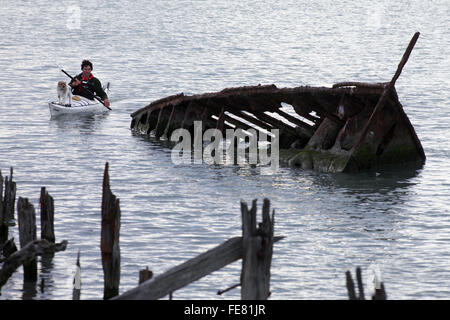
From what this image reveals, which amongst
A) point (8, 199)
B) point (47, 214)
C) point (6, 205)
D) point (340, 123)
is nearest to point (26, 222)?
point (47, 214)

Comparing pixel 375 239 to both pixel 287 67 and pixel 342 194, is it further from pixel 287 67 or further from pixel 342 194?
pixel 287 67

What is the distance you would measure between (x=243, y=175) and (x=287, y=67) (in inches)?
1590

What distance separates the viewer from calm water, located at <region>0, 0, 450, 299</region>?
787 inches

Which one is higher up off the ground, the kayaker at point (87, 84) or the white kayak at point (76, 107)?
the kayaker at point (87, 84)

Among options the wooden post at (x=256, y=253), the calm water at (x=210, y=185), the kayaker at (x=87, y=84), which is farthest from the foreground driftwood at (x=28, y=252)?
the kayaker at (x=87, y=84)

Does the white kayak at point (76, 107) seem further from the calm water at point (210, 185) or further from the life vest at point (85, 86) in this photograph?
the calm water at point (210, 185)

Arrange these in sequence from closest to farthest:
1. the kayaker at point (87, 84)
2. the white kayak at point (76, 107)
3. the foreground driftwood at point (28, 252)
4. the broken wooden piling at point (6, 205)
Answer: the foreground driftwood at point (28, 252) → the broken wooden piling at point (6, 205) → the kayaker at point (87, 84) → the white kayak at point (76, 107)

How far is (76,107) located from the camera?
40.5 metres

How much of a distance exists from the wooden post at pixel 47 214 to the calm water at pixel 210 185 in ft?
2.33

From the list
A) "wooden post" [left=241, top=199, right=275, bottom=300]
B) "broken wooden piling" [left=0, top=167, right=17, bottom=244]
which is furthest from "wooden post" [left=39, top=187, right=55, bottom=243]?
"wooden post" [left=241, top=199, right=275, bottom=300]

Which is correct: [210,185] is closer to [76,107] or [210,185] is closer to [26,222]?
[26,222]

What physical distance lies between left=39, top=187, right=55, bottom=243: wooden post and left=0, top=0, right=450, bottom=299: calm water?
2.33 ft

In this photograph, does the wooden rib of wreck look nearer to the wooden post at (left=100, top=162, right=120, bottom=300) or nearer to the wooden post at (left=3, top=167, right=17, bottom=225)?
the wooden post at (left=3, top=167, right=17, bottom=225)

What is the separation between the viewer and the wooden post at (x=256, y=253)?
42.8 feet
